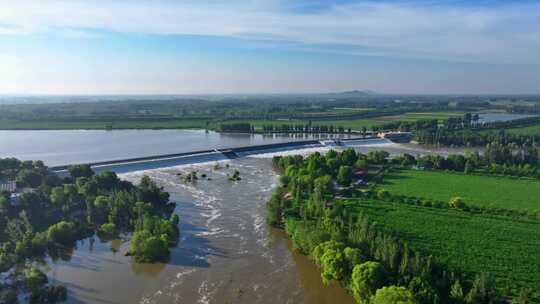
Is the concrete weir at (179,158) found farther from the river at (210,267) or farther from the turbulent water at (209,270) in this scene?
the turbulent water at (209,270)

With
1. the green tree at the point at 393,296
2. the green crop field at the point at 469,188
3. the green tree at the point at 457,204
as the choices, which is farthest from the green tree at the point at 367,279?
the green crop field at the point at 469,188

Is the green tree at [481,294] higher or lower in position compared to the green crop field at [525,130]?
lower

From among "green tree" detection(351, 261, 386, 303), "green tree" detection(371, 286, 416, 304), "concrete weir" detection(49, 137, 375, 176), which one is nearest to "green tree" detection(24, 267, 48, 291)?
"green tree" detection(351, 261, 386, 303)

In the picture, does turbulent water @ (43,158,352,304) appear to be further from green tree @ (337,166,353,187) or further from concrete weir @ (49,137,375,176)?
concrete weir @ (49,137,375,176)

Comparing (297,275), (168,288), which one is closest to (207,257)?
(168,288)

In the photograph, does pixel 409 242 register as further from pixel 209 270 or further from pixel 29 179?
pixel 29 179

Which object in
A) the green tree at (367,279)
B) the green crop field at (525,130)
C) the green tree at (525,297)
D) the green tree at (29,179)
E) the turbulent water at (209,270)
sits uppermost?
the green tree at (29,179)

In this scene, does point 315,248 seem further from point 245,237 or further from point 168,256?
point 168,256
